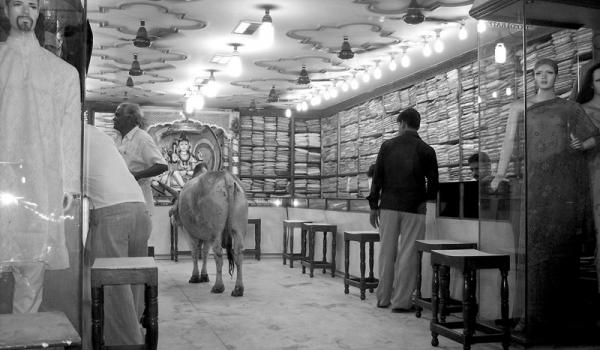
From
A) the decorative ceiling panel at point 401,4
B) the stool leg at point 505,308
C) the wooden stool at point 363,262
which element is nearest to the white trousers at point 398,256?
the wooden stool at point 363,262

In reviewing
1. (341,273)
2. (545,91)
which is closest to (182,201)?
(341,273)

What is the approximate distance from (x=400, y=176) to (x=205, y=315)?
2028 mm

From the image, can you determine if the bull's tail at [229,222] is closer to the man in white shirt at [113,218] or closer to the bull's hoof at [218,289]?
the bull's hoof at [218,289]

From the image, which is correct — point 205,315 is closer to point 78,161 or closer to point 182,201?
point 182,201

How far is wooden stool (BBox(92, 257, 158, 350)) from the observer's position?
10.2ft

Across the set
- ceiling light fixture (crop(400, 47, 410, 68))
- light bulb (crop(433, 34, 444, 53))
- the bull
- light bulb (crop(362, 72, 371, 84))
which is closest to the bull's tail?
the bull

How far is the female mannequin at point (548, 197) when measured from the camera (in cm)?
Result: 406

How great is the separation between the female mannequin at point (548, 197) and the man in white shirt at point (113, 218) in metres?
2.38

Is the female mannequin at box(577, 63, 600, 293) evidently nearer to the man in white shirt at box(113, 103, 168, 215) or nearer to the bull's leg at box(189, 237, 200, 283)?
the man in white shirt at box(113, 103, 168, 215)

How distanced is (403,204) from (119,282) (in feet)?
9.59

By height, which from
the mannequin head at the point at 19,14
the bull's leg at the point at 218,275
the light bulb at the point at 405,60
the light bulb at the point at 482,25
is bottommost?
the bull's leg at the point at 218,275

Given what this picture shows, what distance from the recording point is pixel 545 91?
163 inches

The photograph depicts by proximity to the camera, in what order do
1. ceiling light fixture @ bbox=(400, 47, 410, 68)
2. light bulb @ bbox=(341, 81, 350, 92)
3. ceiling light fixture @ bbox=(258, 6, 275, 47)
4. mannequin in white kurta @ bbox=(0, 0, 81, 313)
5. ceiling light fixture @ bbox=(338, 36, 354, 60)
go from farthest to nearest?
light bulb @ bbox=(341, 81, 350, 92), ceiling light fixture @ bbox=(400, 47, 410, 68), ceiling light fixture @ bbox=(338, 36, 354, 60), ceiling light fixture @ bbox=(258, 6, 275, 47), mannequin in white kurta @ bbox=(0, 0, 81, 313)

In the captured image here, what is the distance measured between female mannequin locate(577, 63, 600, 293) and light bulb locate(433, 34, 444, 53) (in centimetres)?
389
